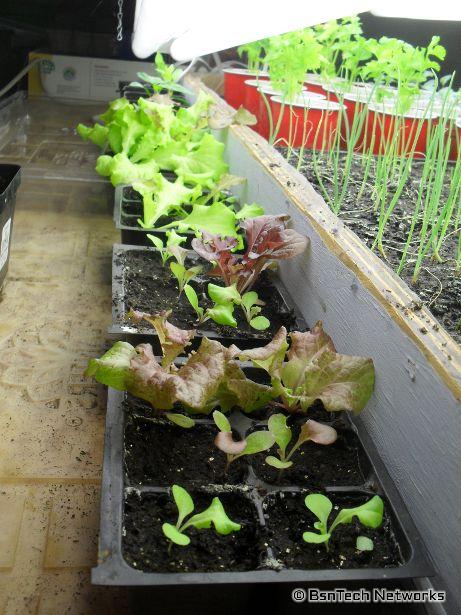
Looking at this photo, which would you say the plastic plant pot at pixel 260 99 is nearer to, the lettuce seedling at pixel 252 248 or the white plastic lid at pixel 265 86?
the white plastic lid at pixel 265 86

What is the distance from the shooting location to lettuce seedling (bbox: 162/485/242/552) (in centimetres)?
58

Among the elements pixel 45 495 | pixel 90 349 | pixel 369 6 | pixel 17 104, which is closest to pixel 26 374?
pixel 90 349

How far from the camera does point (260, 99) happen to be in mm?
1913

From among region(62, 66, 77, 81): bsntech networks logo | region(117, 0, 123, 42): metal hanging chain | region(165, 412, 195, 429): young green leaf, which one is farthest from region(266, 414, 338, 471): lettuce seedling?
region(62, 66, 77, 81): bsntech networks logo

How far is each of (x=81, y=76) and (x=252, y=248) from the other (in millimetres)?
1872

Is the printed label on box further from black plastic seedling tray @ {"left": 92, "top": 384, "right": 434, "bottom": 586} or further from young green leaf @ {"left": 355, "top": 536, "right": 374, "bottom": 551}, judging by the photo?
young green leaf @ {"left": 355, "top": 536, "right": 374, "bottom": 551}

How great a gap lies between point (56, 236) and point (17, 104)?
107cm

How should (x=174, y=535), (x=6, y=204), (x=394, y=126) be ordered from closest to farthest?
(x=174, y=535) → (x=6, y=204) → (x=394, y=126)

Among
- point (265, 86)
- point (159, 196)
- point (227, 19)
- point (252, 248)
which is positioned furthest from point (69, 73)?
point (252, 248)

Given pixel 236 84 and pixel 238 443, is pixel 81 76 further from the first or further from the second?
pixel 238 443

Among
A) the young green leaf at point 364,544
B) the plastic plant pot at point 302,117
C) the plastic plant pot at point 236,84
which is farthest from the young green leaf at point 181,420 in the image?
the plastic plant pot at point 236,84

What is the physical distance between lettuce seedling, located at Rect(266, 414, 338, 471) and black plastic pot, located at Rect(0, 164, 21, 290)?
2.30 ft

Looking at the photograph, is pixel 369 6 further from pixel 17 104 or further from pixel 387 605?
pixel 17 104

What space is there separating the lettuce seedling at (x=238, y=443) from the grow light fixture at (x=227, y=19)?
0.65 metres
